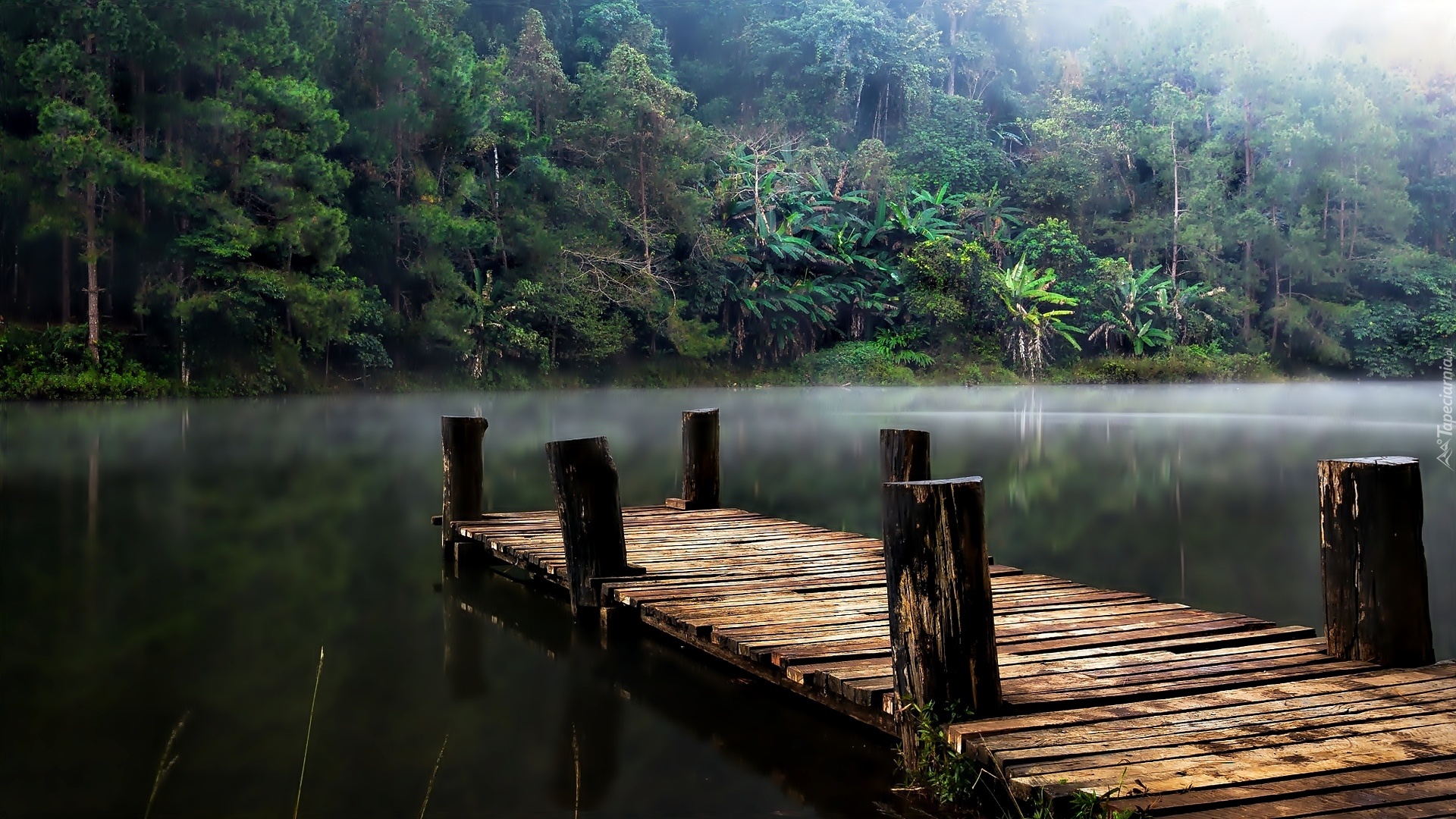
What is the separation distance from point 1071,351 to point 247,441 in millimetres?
24504

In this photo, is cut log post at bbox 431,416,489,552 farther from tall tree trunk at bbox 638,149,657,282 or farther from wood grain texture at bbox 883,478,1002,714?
tall tree trunk at bbox 638,149,657,282

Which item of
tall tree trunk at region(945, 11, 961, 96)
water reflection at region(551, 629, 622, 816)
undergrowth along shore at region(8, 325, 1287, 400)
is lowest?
water reflection at region(551, 629, 622, 816)

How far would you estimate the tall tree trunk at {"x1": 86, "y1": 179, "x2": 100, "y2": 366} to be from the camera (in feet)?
68.2

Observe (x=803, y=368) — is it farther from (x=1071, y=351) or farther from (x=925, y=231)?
(x=1071, y=351)

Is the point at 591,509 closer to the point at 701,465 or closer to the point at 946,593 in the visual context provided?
the point at 946,593

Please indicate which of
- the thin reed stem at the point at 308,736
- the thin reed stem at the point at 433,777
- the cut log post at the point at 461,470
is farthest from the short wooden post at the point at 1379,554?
the cut log post at the point at 461,470

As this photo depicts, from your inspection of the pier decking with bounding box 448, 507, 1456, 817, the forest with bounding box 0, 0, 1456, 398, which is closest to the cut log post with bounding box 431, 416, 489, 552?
the pier decking with bounding box 448, 507, 1456, 817

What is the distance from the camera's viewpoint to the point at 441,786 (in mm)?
3842

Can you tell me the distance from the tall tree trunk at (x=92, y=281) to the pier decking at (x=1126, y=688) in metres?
17.9

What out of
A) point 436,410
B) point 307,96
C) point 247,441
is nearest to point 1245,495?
point 247,441

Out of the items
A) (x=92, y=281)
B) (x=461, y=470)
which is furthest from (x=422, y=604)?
(x=92, y=281)

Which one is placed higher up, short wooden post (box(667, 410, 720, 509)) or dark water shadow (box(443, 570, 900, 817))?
short wooden post (box(667, 410, 720, 509))

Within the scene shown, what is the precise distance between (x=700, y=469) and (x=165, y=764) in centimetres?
506

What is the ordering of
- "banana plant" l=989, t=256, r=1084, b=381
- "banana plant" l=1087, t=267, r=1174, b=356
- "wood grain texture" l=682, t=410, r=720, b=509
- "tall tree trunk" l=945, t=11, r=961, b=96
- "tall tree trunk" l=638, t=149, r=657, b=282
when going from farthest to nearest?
"tall tree trunk" l=945, t=11, r=961, b=96 → "banana plant" l=1087, t=267, r=1174, b=356 → "banana plant" l=989, t=256, r=1084, b=381 → "tall tree trunk" l=638, t=149, r=657, b=282 → "wood grain texture" l=682, t=410, r=720, b=509
